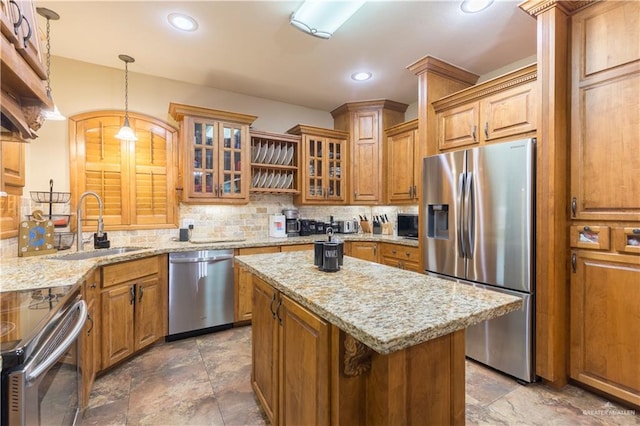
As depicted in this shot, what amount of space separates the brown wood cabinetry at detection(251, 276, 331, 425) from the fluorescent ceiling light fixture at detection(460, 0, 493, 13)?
7.75 ft

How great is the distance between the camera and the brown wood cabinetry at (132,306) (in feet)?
A: 7.07

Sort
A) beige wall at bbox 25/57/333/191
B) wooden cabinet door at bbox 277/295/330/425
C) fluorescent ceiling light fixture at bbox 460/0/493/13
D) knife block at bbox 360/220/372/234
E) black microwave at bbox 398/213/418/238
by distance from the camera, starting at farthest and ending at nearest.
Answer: knife block at bbox 360/220/372/234, black microwave at bbox 398/213/418/238, beige wall at bbox 25/57/333/191, fluorescent ceiling light fixture at bbox 460/0/493/13, wooden cabinet door at bbox 277/295/330/425

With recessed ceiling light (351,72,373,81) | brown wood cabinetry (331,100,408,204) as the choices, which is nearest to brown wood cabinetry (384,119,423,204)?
brown wood cabinetry (331,100,408,204)

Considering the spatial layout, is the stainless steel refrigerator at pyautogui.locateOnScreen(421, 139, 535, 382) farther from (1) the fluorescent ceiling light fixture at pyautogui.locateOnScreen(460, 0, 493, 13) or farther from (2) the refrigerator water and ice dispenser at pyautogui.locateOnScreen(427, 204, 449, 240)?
(1) the fluorescent ceiling light fixture at pyautogui.locateOnScreen(460, 0, 493, 13)

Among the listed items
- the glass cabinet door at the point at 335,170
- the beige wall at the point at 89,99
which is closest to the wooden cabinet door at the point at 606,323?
the glass cabinet door at the point at 335,170

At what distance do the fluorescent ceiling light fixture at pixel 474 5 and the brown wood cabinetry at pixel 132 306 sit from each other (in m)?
3.19

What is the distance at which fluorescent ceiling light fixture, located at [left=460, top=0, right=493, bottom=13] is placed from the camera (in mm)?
2059

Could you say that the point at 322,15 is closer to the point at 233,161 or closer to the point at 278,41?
the point at 278,41

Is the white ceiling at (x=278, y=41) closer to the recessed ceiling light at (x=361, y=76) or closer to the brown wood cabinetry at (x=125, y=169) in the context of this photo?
the recessed ceiling light at (x=361, y=76)

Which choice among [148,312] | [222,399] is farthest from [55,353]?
[148,312]

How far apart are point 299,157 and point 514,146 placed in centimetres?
241

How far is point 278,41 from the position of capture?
2.54 m

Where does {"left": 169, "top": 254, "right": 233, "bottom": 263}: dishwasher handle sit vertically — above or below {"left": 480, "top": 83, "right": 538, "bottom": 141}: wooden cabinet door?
below

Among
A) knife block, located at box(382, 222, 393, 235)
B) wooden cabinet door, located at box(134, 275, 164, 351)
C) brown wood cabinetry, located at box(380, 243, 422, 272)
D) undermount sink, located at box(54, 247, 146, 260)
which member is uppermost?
knife block, located at box(382, 222, 393, 235)
